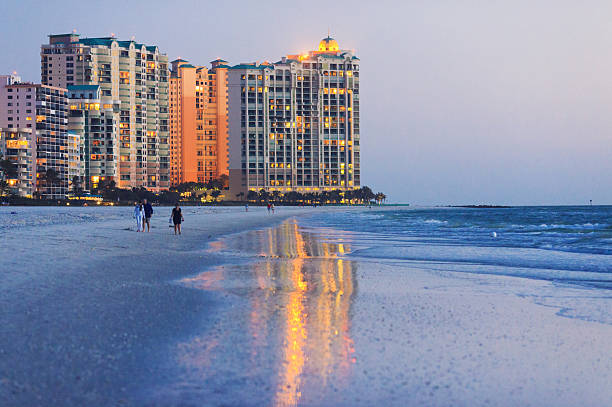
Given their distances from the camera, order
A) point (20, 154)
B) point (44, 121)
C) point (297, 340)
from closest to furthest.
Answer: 1. point (297, 340)
2. point (20, 154)
3. point (44, 121)

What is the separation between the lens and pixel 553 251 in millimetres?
23688

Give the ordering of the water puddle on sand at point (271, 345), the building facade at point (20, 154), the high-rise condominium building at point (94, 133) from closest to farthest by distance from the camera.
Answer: the water puddle on sand at point (271, 345)
the building facade at point (20, 154)
the high-rise condominium building at point (94, 133)

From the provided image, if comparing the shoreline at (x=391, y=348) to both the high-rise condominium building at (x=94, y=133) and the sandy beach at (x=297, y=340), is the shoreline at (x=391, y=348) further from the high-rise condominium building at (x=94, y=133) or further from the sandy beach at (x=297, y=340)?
the high-rise condominium building at (x=94, y=133)

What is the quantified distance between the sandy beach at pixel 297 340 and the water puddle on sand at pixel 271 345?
0.03 metres

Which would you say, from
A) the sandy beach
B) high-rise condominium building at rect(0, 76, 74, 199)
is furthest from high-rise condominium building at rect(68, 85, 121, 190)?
the sandy beach

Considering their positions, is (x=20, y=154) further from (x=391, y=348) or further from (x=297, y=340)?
(x=391, y=348)

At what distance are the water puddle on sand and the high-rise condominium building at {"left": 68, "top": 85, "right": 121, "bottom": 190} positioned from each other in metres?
195

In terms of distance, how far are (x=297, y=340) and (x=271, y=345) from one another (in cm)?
43

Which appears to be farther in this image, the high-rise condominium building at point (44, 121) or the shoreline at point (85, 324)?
the high-rise condominium building at point (44, 121)

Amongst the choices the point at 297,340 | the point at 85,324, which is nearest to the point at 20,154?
the point at 85,324

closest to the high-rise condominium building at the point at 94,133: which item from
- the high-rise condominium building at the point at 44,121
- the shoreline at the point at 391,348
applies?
the high-rise condominium building at the point at 44,121

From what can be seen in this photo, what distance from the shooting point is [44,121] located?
176 metres

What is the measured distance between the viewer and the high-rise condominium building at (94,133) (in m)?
196

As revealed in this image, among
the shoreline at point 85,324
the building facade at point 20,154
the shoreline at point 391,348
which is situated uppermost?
the building facade at point 20,154
